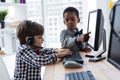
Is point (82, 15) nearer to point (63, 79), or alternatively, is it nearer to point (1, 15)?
point (1, 15)

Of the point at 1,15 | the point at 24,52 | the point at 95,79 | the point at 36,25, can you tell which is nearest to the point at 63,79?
the point at 95,79

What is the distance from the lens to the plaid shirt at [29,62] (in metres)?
1.35

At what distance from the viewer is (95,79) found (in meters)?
1.01

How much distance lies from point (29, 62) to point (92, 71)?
17.5 inches

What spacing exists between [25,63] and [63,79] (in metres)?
0.46

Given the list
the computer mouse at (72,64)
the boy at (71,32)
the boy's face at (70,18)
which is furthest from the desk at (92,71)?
the boy's face at (70,18)

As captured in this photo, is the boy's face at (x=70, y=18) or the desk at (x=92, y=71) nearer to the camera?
the desk at (x=92, y=71)

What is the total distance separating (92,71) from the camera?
47.9 inches

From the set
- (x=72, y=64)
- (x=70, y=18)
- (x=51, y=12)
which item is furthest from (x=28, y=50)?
(x=51, y=12)

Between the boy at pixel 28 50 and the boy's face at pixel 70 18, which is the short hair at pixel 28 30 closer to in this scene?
the boy at pixel 28 50

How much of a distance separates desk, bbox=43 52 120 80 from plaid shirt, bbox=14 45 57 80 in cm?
7

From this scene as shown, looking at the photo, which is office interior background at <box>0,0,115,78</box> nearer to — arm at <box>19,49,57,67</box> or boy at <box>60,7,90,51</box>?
boy at <box>60,7,90,51</box>

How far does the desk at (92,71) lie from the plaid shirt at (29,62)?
7cm

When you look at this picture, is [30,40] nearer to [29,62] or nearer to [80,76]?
[29,62]
